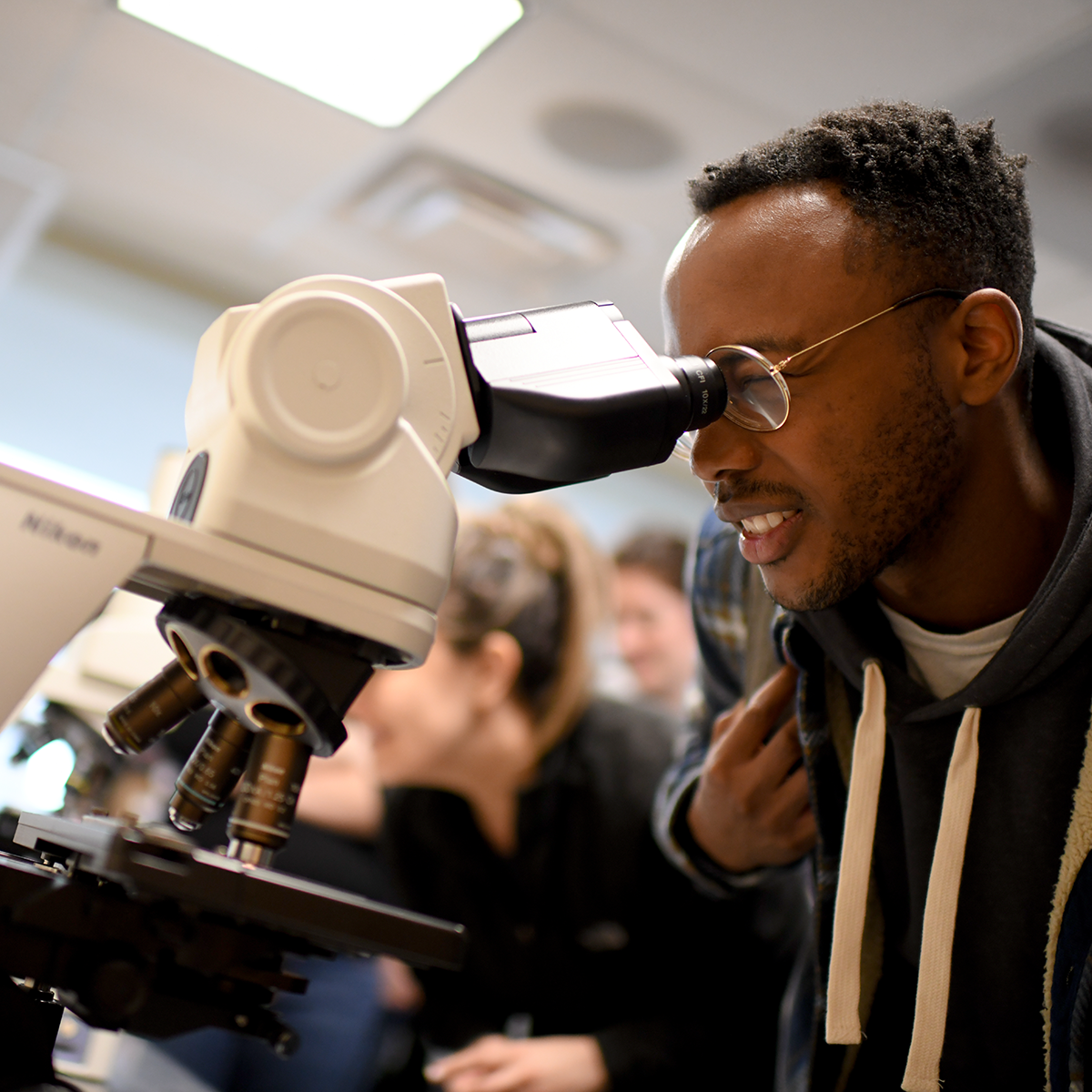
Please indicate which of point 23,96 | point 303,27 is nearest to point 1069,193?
point 303,27

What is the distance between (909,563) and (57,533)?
3.01ft

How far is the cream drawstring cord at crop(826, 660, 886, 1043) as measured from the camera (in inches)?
44.1

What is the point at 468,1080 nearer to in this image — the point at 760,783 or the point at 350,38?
the point at 760,783

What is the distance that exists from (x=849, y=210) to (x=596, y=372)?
453 mm

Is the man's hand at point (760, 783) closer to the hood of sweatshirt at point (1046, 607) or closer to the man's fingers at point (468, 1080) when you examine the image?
the hood of sweatshirt at point (1046, 607)

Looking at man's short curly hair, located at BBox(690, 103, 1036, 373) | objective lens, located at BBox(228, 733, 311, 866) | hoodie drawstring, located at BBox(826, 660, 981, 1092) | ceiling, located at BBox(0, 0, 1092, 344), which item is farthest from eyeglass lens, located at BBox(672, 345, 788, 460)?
ceiling, located at BBox(0, 0, 1092, 344)

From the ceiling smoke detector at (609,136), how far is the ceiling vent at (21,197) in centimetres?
150

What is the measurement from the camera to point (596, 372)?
87 cm

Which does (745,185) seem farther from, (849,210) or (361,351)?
(361,351)

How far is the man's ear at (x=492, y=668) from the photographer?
2006 mm

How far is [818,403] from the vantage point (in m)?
1.10

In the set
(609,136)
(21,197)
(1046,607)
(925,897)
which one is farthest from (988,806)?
(21,197)

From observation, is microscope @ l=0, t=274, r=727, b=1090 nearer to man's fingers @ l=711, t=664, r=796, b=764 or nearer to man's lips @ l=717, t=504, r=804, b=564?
man's lips @ l=717, t=504, r=804, b=564

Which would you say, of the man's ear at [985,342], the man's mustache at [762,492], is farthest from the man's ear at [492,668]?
the man's ear at [985,342]
